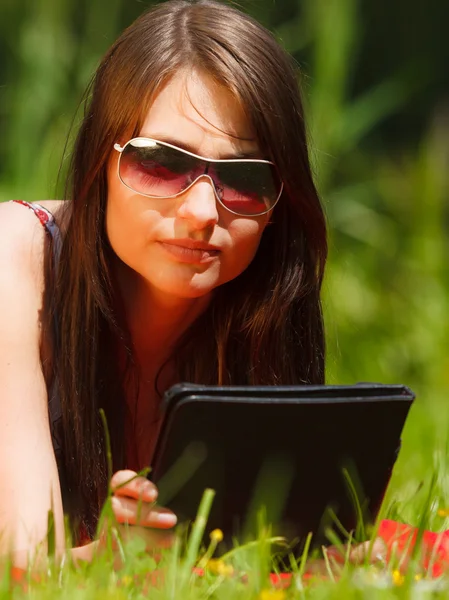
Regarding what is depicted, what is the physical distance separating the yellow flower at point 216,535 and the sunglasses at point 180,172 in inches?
27.1

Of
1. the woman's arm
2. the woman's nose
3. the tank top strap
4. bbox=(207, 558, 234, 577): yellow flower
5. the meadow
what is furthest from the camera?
the meadow

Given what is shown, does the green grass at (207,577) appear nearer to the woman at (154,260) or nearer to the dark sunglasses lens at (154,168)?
the woman at (154,260)

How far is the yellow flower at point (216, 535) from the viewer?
1888mm

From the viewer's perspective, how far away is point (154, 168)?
2.27 metres

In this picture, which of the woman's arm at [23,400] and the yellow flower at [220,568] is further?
the woman's arm at [23,400]

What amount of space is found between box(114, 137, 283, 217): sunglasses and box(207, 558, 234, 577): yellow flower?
0.79m

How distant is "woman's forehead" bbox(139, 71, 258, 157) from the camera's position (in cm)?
228

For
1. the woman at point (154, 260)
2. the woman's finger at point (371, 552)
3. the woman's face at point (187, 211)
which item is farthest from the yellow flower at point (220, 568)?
the woman's face at point (187, 211)

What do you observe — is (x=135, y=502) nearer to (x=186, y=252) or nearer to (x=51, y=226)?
(x=186, y=252)

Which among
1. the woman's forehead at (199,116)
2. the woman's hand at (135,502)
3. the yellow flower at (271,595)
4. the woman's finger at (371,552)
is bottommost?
the woman's finger at (371,552)

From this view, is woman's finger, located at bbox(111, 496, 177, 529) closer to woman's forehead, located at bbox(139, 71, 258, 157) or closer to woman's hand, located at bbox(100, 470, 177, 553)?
woman's hand, located at bbox(100, 470, 177, 553)

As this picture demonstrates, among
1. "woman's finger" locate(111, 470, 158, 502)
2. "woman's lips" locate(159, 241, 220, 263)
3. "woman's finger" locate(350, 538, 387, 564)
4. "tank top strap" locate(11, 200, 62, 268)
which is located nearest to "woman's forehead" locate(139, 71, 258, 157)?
"woman's lips" locate(159, 241, 220, 263)

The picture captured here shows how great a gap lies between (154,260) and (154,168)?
0.63 feet

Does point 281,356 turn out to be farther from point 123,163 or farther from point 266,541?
point 266,541
